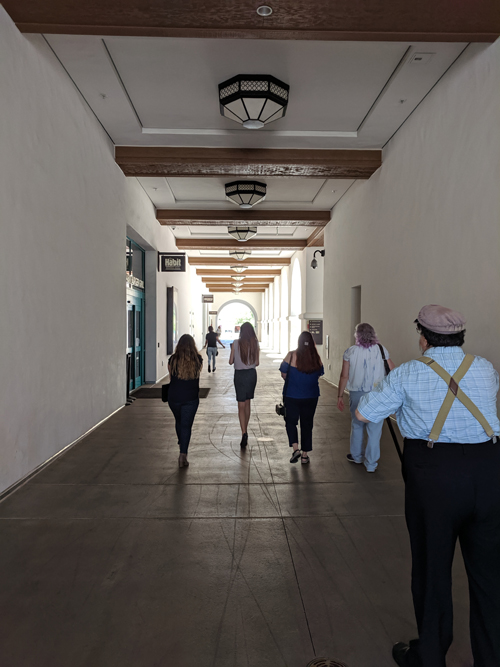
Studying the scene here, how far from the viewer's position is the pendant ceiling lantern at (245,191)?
9.16m

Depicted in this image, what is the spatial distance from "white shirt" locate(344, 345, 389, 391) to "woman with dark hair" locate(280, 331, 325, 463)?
1.01ft

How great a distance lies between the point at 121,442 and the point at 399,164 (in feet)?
17.0

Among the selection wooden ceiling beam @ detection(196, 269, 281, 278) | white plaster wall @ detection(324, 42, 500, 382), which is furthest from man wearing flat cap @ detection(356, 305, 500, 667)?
wooden ceiling beam @ detection(196, 269, 281, 278)

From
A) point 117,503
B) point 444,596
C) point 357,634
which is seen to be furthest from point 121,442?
point 444,596

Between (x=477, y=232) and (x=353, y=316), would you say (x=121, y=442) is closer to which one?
(x=477, y=232)

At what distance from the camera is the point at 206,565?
2838mm

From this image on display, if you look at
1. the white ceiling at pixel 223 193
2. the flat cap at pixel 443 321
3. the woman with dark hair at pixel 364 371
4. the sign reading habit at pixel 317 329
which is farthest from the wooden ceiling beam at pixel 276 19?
the sign reading habit at pixel 317 329

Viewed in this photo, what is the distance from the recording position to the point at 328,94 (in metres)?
5.93

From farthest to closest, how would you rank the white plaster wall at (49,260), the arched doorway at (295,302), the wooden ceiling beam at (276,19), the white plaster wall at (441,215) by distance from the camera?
the arched doorway at (295,302), the white plaster wall at (441,215), the white plaster wall at (49,260), the wooden ceiling beam at (276,19)

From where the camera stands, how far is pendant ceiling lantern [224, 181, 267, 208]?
9.16 meters

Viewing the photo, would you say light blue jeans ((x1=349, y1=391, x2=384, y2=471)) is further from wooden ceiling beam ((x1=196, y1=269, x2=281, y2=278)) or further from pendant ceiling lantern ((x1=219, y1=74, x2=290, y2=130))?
wooden ceiling beam ((x1=196, y1=269, x2=281, y2=278))

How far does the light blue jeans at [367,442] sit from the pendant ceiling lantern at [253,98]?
330cm

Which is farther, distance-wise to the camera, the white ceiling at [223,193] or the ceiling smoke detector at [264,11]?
the white ceiling at [223,193]

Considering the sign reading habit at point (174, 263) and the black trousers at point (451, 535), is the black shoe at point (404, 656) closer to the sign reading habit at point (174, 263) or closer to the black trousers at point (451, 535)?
the black trousers at point (451, 535)
